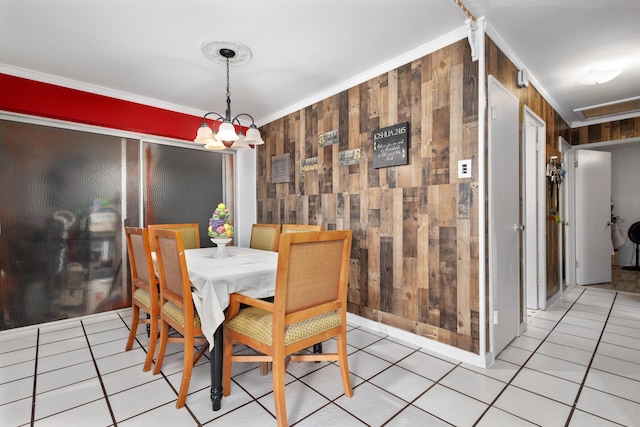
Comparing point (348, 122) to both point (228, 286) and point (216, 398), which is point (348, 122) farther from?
point (216, 398)

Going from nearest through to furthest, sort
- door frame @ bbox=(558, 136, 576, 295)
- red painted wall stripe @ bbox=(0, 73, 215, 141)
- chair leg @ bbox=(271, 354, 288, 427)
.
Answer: chair leg @ bbox=(271, 354, 288, 427) < red painted wall stripe @ bbox=(0, 73, 215, 141) < door frame @ bbox=(558, 136, 576, 295)

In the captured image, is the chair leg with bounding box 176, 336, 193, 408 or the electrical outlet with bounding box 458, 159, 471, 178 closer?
the chair leg with bounding box 176, 336, 193, 408

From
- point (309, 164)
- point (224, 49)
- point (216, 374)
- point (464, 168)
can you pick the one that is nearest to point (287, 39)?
point (224, 49)

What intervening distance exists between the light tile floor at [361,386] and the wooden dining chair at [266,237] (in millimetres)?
1195

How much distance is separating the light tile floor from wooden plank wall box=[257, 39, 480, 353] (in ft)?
1.23

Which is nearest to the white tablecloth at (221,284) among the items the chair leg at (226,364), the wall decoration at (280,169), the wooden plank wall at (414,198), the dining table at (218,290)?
the dining table at (218,290)

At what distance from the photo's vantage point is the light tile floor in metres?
1.67

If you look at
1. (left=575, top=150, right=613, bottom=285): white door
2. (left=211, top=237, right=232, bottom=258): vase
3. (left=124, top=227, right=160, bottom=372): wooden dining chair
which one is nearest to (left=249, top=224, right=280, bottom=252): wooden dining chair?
(left=211, top=237, right=232, bottom=258): vase

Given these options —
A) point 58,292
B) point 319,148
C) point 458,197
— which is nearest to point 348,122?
point 319,148

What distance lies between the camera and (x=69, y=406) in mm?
A: 1783

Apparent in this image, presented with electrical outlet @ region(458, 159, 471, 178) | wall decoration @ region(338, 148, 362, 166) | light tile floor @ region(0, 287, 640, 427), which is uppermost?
wall decoration @ region(338, 148, 362, 166)

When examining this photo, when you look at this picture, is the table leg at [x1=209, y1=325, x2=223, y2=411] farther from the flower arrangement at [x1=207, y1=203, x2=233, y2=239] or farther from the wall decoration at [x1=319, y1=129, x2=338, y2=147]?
the wall decoration at [x1=319, y1=129, x2=338, y2=147]

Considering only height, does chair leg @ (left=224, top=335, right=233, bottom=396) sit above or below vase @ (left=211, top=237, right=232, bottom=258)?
below

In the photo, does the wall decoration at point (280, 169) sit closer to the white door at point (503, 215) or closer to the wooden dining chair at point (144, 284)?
the wooden dining chair at point (144, 284)
